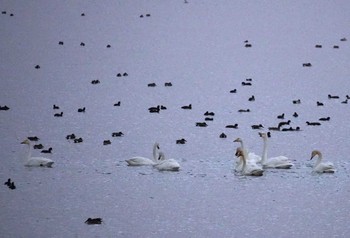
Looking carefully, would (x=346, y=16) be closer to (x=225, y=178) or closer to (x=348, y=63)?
(x=348, y=63)

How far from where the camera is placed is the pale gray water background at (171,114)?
19.8 metres

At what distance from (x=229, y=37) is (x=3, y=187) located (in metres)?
29.1

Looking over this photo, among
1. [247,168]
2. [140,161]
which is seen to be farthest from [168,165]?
[247,168]

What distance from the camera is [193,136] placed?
2752 cm

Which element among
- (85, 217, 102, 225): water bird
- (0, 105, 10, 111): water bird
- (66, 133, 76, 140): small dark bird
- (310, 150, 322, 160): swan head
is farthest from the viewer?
(0, 105, 10, 111): water bird

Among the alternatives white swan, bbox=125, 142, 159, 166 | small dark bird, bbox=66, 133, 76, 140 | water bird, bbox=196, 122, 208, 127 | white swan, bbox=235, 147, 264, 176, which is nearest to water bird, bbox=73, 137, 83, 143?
small dark bird, bbox=66, 133, 76, 140

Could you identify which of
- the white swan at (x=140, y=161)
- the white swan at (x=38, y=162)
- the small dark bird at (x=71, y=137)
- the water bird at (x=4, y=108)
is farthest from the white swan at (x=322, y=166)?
the water bird at (x=4, y=108)

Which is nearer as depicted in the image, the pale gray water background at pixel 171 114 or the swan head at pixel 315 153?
the pale gray water background at pixel 171 114

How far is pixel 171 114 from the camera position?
3098 centimetres

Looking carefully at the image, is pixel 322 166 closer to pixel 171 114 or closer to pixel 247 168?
pixel 247 168

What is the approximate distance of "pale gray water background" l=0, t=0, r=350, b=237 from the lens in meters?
19.8

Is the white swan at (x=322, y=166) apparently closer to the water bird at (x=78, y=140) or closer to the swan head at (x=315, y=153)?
the swan head at (x=315, y=153)

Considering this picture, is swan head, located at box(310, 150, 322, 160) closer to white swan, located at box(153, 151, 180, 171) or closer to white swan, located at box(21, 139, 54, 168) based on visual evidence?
white swan, located at box(153, 151, 180, 171)

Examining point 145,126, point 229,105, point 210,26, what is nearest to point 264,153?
point 145,126
